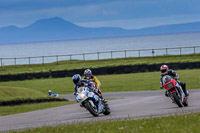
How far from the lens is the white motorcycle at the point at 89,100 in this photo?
1481 cm

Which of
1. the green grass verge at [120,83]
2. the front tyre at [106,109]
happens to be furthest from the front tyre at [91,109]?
the green grass verge at [120,83]

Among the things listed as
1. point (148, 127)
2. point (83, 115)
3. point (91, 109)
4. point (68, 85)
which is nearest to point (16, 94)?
point (83, 115)

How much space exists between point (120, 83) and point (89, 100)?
24.2 metres

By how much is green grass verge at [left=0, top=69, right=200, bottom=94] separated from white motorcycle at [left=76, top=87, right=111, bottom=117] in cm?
1699

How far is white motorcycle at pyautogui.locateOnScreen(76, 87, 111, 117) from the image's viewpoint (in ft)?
48.6

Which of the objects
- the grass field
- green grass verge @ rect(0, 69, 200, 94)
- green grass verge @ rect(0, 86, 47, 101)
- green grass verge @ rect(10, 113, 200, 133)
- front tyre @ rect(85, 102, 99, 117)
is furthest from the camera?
green grass verge @ rect(0, 69, 200, 94)

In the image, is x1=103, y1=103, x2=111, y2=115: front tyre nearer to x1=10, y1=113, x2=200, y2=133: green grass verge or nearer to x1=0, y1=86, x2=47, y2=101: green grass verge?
x1=10, y1=113, x2=200, y2=133: green grass verge

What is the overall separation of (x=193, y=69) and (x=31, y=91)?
815 inches

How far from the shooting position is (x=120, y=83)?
Result: 39031mm

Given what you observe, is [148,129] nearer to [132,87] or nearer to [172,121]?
[172,121]

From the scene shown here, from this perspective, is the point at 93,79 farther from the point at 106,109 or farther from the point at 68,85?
the point at 68,85

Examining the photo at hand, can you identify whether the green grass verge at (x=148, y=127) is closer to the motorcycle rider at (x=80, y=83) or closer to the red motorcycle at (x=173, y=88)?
the motorcycle rider at (x=80, y=83)

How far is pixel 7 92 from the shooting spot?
27562mm

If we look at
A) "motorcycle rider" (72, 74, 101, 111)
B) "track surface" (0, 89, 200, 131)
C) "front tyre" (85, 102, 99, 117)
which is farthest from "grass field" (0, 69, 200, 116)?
"motorcycle rider" (72, 74, 101, 111)
